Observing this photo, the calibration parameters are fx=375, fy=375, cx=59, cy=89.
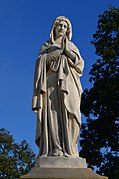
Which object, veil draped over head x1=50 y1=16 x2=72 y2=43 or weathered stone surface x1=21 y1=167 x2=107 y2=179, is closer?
weathered stone surface x1=21 y1=167 x2=107 y2=179

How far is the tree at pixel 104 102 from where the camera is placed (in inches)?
1026

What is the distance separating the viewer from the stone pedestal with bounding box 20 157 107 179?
7.07 meters

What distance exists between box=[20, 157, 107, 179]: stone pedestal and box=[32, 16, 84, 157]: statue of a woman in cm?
21

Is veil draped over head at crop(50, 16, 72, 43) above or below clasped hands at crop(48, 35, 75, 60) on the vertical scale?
above

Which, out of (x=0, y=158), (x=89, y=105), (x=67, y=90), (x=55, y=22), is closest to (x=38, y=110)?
(x=67, y=90)

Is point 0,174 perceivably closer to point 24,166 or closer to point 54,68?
point 24,166

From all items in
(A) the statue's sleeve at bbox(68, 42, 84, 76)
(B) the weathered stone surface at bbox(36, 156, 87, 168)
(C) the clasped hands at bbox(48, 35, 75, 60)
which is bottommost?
(B) the weathered stone surface at bbox(36, 156, 87, 168)

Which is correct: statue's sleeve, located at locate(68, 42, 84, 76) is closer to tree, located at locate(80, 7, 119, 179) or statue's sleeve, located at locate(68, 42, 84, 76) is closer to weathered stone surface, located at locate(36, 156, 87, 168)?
weathered stone surface, located at locate(36, 156, 87, 168)

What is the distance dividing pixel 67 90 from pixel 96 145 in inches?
740

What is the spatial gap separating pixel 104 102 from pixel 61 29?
19.2 m

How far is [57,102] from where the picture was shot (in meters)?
8.24

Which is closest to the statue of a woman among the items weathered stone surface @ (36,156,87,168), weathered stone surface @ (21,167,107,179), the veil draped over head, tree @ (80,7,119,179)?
weathered stone surface @ (36,156,87,168)

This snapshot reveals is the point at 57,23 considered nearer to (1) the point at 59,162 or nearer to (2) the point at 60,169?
(1) the point at 59,162

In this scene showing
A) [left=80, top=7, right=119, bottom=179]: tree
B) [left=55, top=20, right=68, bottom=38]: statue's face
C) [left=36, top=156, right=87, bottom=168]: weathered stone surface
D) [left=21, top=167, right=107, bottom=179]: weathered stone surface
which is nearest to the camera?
[left=21, top=167, right=107, bottom=179]: weathered stone surface
